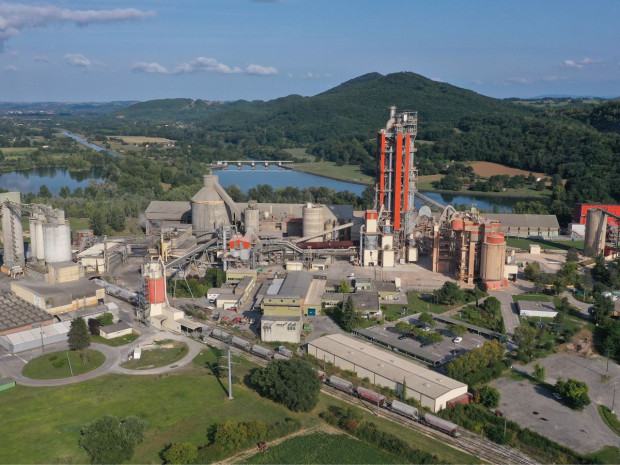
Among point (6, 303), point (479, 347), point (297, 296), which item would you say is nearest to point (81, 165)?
point (6, 303)

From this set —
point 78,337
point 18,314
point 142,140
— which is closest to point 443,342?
point 78,337

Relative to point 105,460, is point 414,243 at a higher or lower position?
higher

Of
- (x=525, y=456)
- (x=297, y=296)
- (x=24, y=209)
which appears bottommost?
(x=525, y=456)

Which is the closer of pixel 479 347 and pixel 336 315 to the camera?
pixel 479 347

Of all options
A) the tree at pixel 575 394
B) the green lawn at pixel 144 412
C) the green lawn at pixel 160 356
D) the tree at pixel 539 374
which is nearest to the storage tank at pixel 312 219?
the green lawn at pixel 160 356

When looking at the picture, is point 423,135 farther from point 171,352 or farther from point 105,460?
point 105,460

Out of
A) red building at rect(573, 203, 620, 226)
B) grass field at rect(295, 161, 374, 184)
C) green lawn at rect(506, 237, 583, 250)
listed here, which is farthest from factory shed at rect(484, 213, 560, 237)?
grass field at rect(295, 161, 374, 184)
